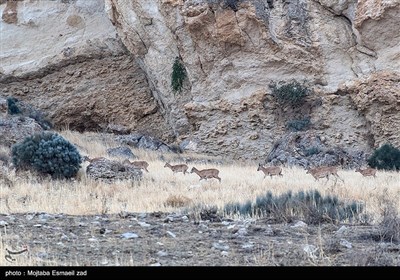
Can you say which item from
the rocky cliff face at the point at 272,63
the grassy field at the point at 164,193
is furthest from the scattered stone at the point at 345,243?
the rocky cliff face at the point at 272,63

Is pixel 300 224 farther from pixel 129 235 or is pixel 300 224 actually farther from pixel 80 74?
pixel 80 74

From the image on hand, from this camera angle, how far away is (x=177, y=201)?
36.4 feet

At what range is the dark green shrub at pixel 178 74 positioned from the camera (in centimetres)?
2852

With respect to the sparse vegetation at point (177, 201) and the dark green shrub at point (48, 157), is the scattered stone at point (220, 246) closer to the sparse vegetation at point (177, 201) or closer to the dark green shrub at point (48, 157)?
the sparse vegetation at point (177, 201)

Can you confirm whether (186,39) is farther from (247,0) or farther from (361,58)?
(361,58)

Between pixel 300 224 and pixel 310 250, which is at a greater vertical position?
pixel 300 224

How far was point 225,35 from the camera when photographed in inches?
1046

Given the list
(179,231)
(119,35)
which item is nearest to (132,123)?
(119,35)

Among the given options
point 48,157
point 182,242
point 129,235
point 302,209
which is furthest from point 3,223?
point 48,157

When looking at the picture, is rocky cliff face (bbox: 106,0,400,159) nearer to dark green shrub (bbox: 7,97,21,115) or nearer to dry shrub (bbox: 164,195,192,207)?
dark green shrub (bbox: 7,97,21,115)

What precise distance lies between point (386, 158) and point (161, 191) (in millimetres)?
10855

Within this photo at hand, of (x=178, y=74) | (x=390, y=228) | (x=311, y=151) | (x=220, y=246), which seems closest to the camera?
(x=220, y=246)

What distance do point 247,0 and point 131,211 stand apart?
58.0ft
